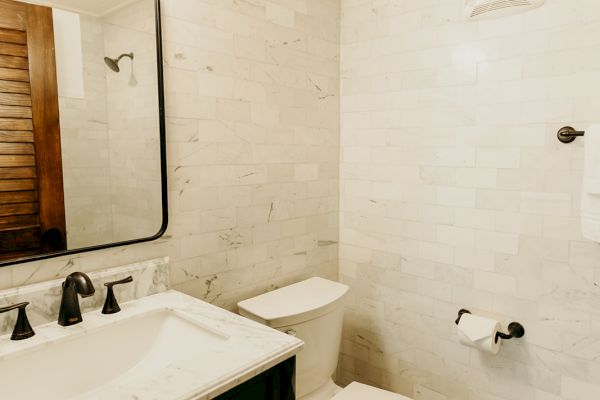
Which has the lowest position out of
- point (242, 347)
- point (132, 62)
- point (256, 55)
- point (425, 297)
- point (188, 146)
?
point (425, 297)

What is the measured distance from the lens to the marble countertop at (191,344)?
0.89 m

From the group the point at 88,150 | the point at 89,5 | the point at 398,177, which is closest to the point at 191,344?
the point at 88,150

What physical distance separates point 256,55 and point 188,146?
0.50 meters

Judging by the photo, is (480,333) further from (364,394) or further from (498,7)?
(498,7)

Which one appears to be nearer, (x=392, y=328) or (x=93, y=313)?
(x=93, y=313)

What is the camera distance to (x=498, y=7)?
123 cm

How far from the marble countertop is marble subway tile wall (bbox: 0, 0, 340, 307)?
0.18m

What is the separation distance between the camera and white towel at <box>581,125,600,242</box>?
1290 mm

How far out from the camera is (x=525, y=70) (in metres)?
1.54

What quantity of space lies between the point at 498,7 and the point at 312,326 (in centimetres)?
124

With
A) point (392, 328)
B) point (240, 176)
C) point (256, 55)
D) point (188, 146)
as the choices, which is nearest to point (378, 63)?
point (256, 55)

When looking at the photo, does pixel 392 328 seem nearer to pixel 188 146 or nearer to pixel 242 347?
pixel 242 347

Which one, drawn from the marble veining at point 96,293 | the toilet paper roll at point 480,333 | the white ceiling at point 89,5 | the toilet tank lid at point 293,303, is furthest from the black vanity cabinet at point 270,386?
the white ceiling at point 89,5

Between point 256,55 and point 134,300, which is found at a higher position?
point 256,55
